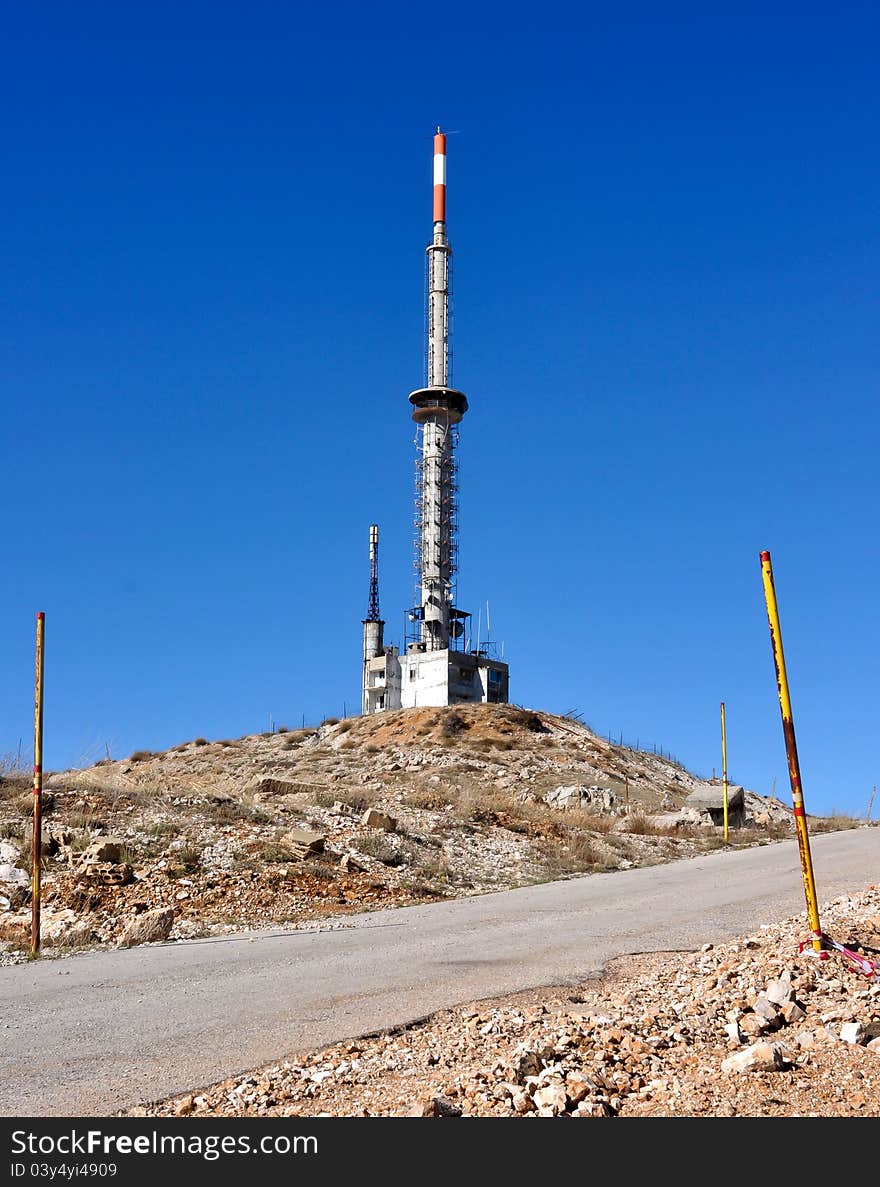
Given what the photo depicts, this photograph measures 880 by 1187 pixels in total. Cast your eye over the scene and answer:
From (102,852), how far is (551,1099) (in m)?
13.7

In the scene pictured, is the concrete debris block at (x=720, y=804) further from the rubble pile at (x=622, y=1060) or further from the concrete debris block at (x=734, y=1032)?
the concrete debris block at (x=734, y=1032)

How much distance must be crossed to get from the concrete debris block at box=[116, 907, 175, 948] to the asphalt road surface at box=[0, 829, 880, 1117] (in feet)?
3.00

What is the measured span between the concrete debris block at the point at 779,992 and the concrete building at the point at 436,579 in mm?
71818

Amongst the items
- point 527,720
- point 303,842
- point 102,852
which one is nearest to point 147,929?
point 102,852

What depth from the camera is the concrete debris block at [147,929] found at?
14380mm

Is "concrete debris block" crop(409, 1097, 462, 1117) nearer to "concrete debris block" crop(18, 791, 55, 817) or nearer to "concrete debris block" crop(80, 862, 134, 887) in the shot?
"concrete debris block" crop(80, 862, 134, 887)

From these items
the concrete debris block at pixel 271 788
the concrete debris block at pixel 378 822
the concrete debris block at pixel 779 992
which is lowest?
the concrete debris block at pixel 779 992

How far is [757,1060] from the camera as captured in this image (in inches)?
236

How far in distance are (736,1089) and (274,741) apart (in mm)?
74680

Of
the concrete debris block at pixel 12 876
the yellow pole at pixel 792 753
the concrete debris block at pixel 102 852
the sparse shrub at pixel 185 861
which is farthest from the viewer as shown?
the sparse shrub at pixel 185 861

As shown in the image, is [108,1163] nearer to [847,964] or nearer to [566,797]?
[847,964]


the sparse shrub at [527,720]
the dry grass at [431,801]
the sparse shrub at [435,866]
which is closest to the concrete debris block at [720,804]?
the dry grass at [431,801]

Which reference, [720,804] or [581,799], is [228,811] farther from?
[581,799]

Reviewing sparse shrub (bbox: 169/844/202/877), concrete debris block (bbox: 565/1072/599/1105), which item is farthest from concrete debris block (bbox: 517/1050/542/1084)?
sparse shrub (bbox: 169/844/202/877)
